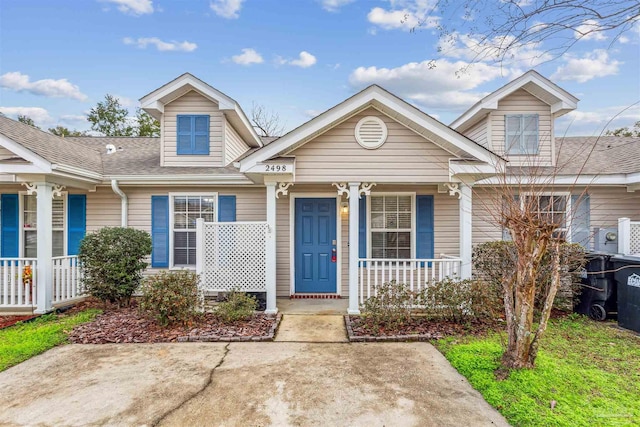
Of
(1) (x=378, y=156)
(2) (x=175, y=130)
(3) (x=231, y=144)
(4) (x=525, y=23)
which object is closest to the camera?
(4) (x=525, y=23)

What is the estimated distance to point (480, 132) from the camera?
8289 millimetres

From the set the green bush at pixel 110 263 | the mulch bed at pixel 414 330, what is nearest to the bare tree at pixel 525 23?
the mulch bed at pixel 414 330

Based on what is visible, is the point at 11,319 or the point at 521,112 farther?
the point at 521,112

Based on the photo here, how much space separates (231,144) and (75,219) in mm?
4064

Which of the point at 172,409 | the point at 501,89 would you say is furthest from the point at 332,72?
the point at 172,409

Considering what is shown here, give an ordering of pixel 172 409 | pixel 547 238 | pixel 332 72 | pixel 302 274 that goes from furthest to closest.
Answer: pixel 332 72 → pixel 302 274 → pixel 547 238 → pixel 172 409

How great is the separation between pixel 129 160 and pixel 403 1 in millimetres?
7664

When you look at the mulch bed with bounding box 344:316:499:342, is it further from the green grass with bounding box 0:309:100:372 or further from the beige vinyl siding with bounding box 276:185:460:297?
the green grass with bounding box 0:309:100:372

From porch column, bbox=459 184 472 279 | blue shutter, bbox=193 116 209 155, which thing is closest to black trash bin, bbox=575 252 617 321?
porch column, bbox=459 184 472 279

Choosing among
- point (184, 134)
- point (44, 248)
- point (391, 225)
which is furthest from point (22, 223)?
point (391, 225)

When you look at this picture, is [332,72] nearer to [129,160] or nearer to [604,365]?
[129,160]

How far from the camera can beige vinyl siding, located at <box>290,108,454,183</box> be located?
5867mm

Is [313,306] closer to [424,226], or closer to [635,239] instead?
[424,226]

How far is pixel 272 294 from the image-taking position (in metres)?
6.10
